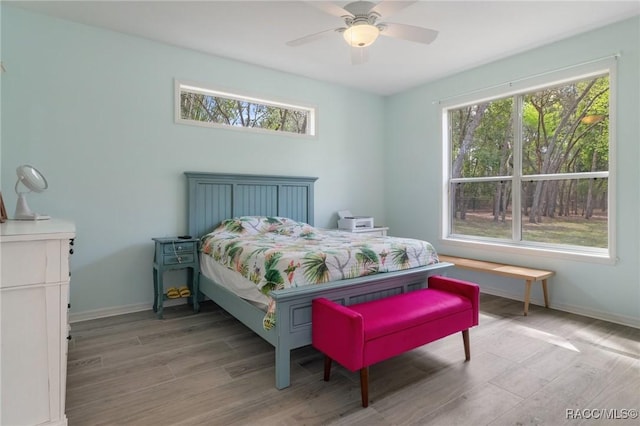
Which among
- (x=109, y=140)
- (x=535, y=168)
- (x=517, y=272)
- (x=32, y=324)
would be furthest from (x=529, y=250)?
(x=109, y=140)

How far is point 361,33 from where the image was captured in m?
2.64

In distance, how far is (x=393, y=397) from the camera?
2.05 metres

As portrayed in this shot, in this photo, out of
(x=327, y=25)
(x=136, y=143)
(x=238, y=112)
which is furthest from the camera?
(x=238, y=112)

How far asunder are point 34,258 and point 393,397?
1918 millimetres

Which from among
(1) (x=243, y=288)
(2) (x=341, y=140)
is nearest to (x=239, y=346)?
(1) (x=243, y=288)

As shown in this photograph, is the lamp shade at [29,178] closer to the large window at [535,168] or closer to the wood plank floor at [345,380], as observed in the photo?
the wood plank floor at [345,380]

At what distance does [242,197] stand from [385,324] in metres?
2.54

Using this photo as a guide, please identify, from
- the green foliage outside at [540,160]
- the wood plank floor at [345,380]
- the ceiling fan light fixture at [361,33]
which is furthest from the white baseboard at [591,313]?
the ceiling fan light fixture at [361,33]

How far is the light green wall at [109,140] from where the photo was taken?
3.06 meters

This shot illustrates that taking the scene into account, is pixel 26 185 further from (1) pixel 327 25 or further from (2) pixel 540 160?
(2) pixel 540 160

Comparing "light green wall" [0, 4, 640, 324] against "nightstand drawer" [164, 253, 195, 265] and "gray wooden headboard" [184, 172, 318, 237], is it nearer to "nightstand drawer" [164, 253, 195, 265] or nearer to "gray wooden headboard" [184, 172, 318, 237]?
"gray wooden headboard" [184, 172, 318, 237]

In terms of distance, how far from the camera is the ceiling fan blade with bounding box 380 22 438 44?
264 centimetres

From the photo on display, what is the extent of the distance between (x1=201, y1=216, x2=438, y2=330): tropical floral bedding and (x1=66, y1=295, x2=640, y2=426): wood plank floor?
0.50 metres

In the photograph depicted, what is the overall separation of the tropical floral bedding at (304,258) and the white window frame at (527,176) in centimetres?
163
